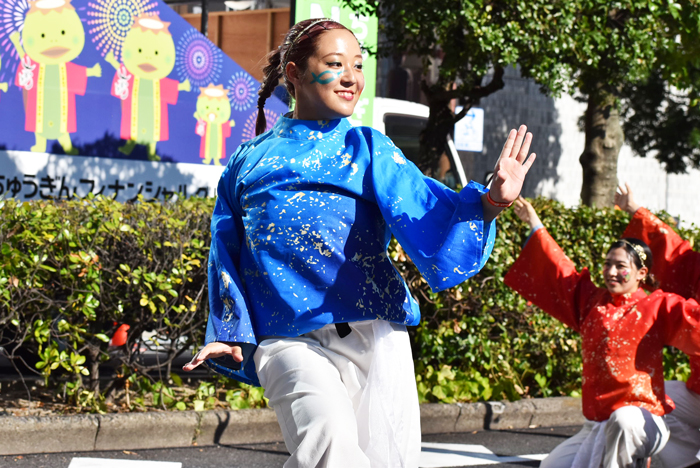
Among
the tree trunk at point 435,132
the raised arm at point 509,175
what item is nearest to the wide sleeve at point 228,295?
the raised arm at point 509,175

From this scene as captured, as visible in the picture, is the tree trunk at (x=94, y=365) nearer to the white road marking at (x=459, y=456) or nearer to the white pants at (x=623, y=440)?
the white road marking at (x=459, y=456)

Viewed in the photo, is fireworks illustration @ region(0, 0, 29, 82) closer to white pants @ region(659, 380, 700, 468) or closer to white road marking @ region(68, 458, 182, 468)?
white road marking @ region(68, 458, 182, 468)

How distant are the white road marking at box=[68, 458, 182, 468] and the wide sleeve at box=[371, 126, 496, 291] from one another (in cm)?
253

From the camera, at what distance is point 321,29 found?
238 cm

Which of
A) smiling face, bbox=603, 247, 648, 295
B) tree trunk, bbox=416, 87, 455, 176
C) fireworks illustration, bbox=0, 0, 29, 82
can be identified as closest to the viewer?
smiling face, bbox=603, 247, 648, 295

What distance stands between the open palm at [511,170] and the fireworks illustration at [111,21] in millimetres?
5794

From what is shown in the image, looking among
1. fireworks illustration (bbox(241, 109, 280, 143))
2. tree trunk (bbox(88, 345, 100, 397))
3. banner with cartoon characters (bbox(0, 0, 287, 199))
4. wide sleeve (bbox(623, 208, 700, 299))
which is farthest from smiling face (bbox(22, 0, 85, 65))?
wide sleeve (bbox(623, 208, 700, 299))

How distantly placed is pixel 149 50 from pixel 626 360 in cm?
525

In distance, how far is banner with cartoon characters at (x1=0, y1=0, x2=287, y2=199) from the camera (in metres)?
6.71

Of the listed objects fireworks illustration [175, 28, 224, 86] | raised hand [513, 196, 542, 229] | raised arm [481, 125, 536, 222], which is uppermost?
fireworks illustration [175, 28, 224, 86]

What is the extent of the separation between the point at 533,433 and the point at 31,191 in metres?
4.33

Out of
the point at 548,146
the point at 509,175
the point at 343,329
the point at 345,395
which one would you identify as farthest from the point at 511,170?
the point at 548,146

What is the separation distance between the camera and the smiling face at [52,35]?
678cm

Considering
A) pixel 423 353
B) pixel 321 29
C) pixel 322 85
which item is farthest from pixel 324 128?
pixel 423 353
